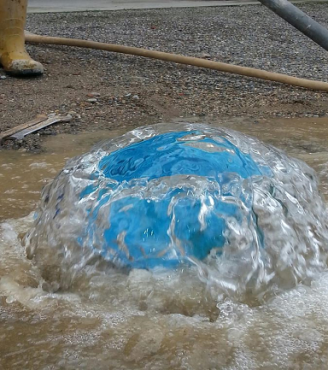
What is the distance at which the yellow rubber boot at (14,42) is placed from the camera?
5379 millimetres

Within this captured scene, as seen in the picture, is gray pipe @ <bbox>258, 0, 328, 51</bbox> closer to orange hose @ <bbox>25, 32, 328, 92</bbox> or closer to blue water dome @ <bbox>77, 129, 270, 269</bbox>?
orange hose @ <bbox>25, 32, 328, 92</bbox>

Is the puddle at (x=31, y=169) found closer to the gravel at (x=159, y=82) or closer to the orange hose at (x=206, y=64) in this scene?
the gravel at (x=159, y=82)

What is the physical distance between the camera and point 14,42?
18.2ft

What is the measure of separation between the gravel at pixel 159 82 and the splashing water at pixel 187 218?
5.21ft

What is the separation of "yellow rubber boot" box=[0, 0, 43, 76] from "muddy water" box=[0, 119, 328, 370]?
3.28 meters

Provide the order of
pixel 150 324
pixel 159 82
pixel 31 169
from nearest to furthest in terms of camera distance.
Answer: pixel 150 324, pixel 31 169, pixel 159 82

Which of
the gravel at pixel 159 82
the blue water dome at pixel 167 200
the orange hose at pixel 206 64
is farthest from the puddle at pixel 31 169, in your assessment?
the orange hose at pixel 206 64

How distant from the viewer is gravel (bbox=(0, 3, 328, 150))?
4598 millimetres

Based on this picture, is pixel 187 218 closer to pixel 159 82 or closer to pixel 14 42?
pixel 159 82

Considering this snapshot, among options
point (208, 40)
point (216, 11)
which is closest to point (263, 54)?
point (208, 40)

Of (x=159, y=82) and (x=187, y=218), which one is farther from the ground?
(x=187, y=218)

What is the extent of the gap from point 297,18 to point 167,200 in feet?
9.65

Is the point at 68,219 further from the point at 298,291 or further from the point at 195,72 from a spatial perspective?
the point at 195,72

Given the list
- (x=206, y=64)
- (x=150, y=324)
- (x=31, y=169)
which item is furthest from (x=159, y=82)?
(x=150, y=324)
